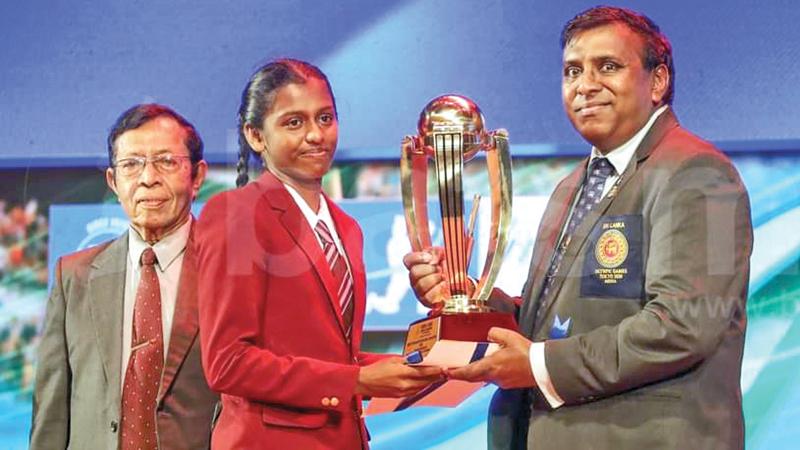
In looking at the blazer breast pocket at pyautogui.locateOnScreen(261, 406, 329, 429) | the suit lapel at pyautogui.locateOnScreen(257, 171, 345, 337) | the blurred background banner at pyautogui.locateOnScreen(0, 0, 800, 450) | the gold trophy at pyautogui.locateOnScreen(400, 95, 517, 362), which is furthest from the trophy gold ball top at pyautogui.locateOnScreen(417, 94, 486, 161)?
the blurred background banner at pyautogui.locateOnScreen(0, 0, 800, 450)

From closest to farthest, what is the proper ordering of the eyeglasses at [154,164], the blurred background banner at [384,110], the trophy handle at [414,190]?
1. the trophy handle at [414,190]
2. the eyeglasses at [154,164]
3. the blurred background banner at [384,110]

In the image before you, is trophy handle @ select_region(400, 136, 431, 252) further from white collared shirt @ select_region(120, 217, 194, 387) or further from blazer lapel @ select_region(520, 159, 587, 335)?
white collared shirt @ select_region(120, 217, 194, 387)

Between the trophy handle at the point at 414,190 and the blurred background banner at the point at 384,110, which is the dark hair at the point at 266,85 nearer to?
the trophy handle at the point at 414,190

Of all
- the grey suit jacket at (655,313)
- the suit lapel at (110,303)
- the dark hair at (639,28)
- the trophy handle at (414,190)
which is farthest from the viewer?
the suit lapel at (110,303)

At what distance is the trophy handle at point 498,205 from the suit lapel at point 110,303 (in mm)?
804

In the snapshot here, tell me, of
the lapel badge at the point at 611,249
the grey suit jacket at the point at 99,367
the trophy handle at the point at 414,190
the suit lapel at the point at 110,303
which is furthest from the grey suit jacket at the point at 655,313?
the suit lapel at the point at 110,303

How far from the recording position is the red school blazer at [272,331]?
81.6 inches

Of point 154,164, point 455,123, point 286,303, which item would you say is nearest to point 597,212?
point 455,123

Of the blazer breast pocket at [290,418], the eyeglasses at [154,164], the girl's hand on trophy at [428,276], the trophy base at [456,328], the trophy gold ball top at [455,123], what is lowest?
the blazer breast pocket at [290,418]

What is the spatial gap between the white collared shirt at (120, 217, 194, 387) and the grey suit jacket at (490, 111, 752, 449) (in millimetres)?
850

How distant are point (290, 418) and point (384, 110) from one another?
1.48m

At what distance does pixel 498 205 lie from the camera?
7.33 ft

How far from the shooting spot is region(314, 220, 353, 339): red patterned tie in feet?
7.18

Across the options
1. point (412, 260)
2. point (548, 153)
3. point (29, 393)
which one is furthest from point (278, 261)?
point (29, 393)
